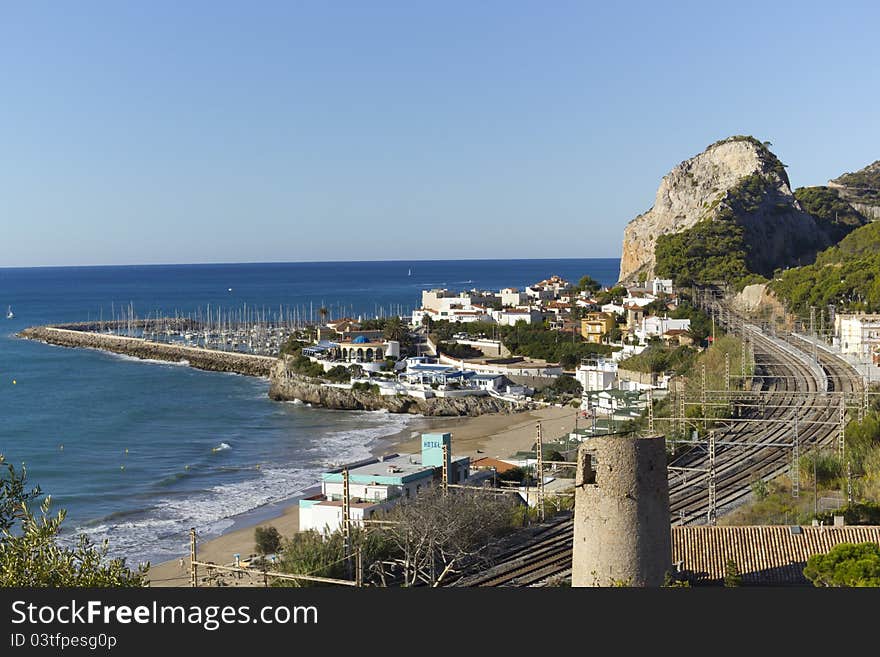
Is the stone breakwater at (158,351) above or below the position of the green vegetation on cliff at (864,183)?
below

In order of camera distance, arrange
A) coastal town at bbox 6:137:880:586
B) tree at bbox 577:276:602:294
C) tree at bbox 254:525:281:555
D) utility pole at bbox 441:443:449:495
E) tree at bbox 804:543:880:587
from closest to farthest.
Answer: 1. tree at bbox 804:543:880:587
2. coastal town at bbox 6:137:880:586
3. utility pole at bbox 441:443:449:495
4. tree at bbox 254:525:281:555
5. tree at bbox 577:276:602:294

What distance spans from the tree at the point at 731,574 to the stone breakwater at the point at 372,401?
29.0 meters

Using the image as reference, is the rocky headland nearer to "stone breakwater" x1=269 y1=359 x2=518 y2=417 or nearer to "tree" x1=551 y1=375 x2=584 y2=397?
"tree" x1=551 y1=375 x2=584 y2=397

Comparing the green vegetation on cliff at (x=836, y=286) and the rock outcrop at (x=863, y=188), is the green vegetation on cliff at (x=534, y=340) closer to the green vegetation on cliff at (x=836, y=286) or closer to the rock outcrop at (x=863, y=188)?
the green vegetation on cliff at (x=836, y=286)

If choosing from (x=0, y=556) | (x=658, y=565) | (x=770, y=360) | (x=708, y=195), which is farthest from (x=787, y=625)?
(x=708, y=195)

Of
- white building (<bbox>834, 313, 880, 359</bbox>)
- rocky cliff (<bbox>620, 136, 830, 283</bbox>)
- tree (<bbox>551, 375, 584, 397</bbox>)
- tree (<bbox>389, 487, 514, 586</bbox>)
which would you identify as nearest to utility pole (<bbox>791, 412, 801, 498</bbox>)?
tree (<bbox>389, 487, 514, 586</bbox>)

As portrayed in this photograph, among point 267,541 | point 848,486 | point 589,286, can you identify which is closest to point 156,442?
point 267,541

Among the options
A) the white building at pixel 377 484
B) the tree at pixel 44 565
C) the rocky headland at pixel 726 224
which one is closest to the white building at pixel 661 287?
the rocky headland at pixel 726 224

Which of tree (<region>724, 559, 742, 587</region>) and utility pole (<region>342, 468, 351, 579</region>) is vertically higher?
utility pole (<region>342, 468, 351, 579</region>)

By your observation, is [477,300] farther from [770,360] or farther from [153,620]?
[153,620]

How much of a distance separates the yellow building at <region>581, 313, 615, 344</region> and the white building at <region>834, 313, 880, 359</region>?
14174 millimetres

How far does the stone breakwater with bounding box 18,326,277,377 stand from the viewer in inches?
2377

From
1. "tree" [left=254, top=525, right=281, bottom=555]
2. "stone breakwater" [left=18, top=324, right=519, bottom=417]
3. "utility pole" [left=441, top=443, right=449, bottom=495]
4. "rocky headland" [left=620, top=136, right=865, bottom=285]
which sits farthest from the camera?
"rocky headland" [left=620, top=136, right=865, bottom=285]

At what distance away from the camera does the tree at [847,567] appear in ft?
34.4
